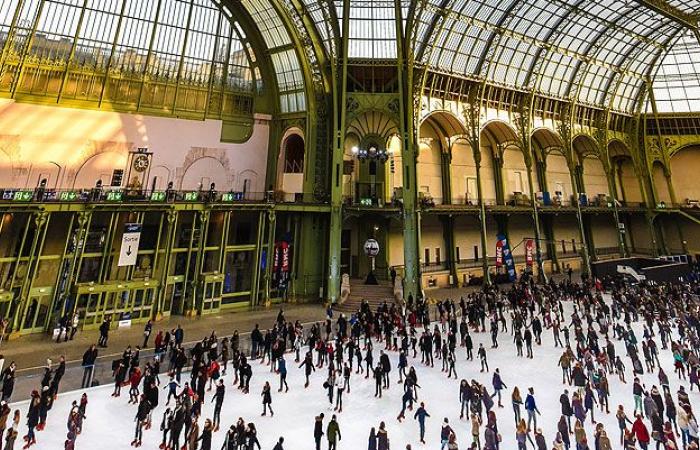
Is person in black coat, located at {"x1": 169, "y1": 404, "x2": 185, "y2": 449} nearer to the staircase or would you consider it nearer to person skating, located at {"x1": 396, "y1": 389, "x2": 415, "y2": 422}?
person skating, located at {"x1": 396, "y1": 389, "x2": 415, "y2": 422}

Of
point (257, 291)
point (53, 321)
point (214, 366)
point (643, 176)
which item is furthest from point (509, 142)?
point (53, 321)

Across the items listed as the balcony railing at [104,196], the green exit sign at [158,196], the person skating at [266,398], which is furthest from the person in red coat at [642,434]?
the green exit sign at [158,196]

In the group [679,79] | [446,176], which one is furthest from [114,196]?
[679,79]

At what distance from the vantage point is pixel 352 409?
11602mm

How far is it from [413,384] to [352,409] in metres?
2.38

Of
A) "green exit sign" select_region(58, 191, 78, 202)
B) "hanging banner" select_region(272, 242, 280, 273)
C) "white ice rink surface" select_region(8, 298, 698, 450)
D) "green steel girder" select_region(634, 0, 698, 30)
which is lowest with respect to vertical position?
"white ice rink surface" select_region(8, 298, 698, 450)

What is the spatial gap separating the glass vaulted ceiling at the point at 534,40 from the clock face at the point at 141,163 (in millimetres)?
17666

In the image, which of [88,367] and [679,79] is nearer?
[88,367]

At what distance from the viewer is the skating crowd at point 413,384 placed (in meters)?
8.93

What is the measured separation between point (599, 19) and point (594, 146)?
15.4m

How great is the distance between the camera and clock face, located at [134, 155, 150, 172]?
2570cm

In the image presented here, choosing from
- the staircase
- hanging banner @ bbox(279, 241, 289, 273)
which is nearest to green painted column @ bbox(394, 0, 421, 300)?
the staircase

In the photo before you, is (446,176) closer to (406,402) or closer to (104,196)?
(406,402)

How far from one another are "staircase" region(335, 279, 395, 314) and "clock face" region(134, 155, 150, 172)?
1907 centimetres
